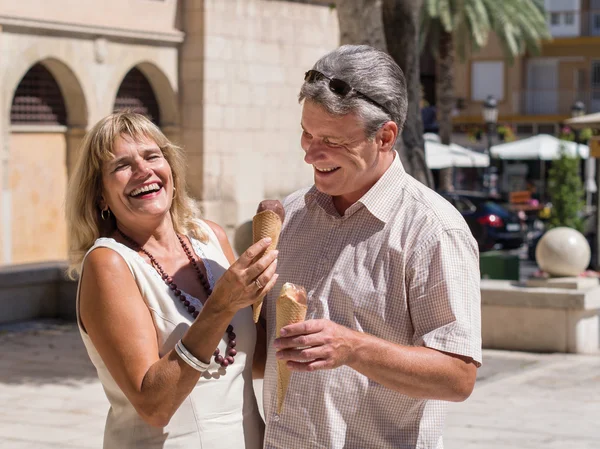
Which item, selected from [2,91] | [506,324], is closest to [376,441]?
[506,324]

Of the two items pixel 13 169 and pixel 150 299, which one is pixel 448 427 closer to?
pixel 150 299

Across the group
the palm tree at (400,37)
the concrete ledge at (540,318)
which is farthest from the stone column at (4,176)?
the concrete ledge at (540,318)

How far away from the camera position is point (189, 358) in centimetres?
276

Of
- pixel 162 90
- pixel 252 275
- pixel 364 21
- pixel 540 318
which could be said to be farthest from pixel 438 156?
pixel 252 275

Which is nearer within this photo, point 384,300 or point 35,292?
point 384,300

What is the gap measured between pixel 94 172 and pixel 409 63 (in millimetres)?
8769

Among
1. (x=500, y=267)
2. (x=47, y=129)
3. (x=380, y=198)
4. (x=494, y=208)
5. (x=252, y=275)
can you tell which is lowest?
(x=494, y=208)

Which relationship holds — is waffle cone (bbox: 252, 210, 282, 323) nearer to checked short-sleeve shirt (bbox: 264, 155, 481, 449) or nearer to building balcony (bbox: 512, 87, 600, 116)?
checked short-sleeve shirt (bbox: 264, 155, 481, 449)

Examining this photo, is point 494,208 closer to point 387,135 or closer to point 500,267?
point 500,267

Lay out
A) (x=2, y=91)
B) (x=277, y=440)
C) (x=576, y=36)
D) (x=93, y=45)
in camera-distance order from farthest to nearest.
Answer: (x=576, y=36) < (x=93, y=45) < (x=2, y=91) < (x=277, y=440)

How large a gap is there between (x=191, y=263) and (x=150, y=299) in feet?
0.85

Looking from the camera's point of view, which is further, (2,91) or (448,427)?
(2,91)

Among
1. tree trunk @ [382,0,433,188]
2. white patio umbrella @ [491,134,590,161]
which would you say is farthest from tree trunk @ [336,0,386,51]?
white patio umbrella @ [491,134,590,161]

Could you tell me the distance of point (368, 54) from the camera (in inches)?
109
